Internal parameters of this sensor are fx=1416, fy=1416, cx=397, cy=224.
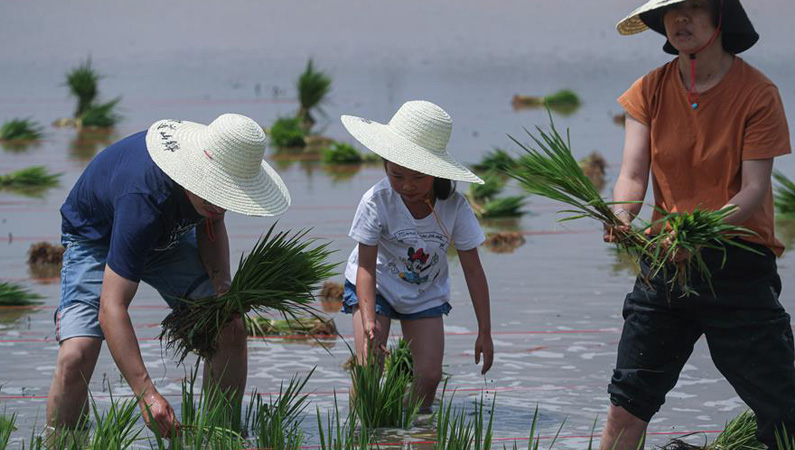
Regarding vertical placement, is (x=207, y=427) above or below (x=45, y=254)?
above

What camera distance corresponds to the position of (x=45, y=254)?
861cm

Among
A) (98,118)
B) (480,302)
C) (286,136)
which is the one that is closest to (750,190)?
(480,302)

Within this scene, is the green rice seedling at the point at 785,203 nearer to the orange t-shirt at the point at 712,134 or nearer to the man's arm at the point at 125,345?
the orange t-shirt at the point at 712,134

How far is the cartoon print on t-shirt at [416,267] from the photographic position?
538cm

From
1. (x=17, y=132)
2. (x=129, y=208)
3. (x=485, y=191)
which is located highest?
(x=129, y=208)

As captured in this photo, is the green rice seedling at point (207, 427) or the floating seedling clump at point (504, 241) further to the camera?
the floating seedling clump at point (504, 241)

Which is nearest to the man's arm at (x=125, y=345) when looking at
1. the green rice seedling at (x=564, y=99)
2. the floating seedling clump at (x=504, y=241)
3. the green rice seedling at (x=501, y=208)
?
the floating seedling clump at (x=504, y=241)

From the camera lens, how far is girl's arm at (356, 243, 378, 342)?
508 cm

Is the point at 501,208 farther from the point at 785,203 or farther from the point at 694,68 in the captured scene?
the point at 694,68

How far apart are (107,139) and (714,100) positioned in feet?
44.0

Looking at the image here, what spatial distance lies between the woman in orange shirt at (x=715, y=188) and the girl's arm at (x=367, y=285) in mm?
1069

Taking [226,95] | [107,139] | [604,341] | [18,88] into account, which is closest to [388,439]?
[604,341]

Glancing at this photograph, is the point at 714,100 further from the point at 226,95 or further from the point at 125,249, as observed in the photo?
the point at 226,95

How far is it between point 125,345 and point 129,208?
17.3 inches
